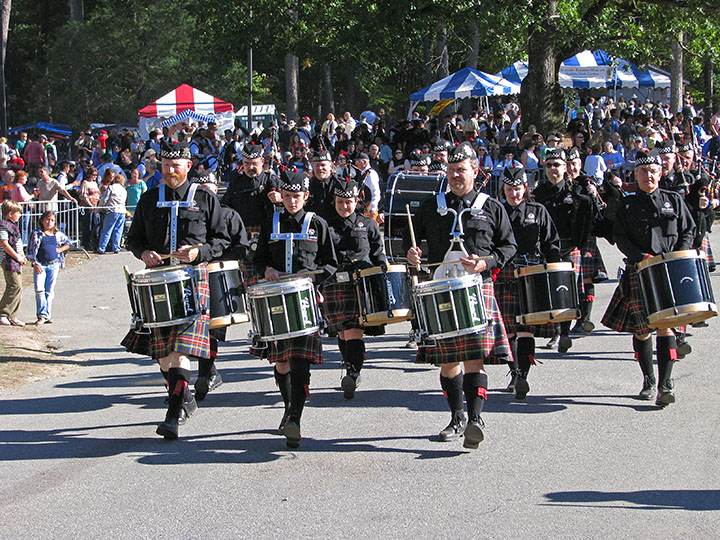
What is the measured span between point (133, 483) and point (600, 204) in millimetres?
5054

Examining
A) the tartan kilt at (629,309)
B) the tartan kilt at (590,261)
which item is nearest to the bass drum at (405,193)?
the tartan kilt at (590,261)

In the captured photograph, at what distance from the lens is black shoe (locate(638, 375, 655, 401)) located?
24.3ft

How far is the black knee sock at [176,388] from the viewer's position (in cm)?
668

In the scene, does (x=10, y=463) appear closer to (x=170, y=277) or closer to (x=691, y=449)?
(x=170, y=277)

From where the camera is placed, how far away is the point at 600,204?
9000mm

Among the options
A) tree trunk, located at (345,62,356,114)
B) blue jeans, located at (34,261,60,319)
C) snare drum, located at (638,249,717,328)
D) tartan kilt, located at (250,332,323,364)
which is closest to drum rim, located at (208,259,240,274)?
tartan kilt, located at (250,332,323,364)


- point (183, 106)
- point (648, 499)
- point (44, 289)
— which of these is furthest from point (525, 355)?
point (183, 106)

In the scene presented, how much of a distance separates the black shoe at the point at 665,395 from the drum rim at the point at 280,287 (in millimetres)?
2632

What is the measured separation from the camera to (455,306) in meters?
6.12

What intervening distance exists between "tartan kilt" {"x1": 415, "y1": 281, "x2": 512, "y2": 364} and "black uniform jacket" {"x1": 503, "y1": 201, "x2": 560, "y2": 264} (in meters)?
1.44

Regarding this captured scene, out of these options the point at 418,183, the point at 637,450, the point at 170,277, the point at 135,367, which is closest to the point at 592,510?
the point at 637,450

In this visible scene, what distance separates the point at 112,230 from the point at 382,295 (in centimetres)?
1100

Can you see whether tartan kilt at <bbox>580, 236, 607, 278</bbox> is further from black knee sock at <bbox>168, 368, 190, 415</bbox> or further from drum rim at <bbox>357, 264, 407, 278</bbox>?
black knee sock at <bbox>168, 368, 190, 415</bbox>

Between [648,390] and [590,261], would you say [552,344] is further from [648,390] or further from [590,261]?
[648,390]
